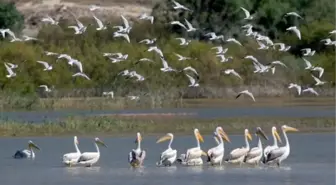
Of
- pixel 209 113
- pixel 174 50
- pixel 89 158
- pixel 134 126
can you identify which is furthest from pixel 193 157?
pixel 174 50

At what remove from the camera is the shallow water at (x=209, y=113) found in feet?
131

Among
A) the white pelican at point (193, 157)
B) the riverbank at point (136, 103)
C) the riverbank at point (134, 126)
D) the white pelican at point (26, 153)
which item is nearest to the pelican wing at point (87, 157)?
the white pelican at point (193, 157)

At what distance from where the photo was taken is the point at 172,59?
55406 millimetres

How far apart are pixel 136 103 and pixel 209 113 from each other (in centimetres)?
332

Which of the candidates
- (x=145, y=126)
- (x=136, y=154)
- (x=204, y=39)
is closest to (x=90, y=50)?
(x=204, y=39)

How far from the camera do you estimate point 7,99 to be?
43.2m

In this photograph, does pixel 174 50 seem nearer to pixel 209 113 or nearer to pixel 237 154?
pixel 209 113

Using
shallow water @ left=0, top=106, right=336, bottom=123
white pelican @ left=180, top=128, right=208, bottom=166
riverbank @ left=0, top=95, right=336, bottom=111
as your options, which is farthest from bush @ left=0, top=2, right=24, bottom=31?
white pelican @ left=180, top=128, right=208, bottom=166

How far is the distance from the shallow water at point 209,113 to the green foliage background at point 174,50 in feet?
16.8

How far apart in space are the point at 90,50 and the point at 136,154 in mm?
31864

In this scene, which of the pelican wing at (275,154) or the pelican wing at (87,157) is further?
the pelican wing at (87,157)

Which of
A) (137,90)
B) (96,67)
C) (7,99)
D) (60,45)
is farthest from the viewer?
(60,45)

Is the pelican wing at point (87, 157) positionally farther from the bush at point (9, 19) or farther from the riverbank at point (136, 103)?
the bush at point (9, 19)

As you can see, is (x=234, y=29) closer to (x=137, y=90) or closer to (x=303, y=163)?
(x=137, y=90)
